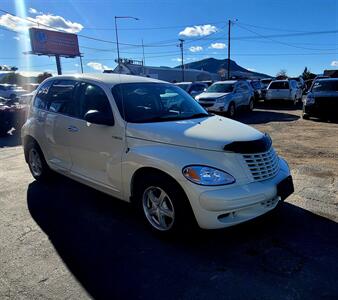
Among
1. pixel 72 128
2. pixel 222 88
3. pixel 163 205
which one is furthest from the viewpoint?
pixel 222 88

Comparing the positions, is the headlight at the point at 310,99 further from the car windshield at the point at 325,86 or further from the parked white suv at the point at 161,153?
the parked white suv at the point at 161,153

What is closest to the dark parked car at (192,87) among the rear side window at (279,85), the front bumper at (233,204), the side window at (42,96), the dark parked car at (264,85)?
the rear side window at (279,85)

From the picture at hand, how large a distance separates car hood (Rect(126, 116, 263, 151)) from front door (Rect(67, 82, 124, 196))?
33cm

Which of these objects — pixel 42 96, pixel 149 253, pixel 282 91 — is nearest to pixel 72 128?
pixel 42 96

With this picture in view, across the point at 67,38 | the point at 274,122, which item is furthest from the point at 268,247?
the point at 67,38

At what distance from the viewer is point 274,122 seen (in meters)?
13.8

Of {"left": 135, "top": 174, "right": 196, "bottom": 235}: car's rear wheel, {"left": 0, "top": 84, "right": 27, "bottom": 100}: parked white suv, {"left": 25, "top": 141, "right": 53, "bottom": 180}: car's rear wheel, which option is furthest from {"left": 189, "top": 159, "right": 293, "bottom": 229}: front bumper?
{"left": 0, "top": 84, "right": 27, "bottom": 100}: parked white suv

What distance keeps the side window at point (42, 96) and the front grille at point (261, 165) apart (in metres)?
3.53

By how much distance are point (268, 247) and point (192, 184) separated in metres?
1.13

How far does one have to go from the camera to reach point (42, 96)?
5.61 m

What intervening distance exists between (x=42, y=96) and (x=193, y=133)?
319 cm

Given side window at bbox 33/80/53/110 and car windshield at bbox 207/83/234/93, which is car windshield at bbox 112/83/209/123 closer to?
side window at bbox 33/80/53/110

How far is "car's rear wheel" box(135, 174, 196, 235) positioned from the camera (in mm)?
3444

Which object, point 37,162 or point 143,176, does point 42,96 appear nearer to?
point 37,162
